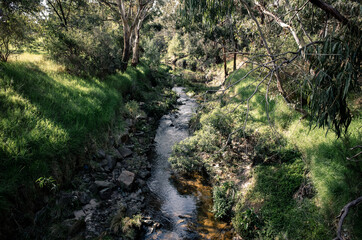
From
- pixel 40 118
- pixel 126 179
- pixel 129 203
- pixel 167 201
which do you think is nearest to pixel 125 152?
pixel 126 179

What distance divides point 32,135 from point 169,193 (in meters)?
3.94

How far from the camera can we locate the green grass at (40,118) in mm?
3629

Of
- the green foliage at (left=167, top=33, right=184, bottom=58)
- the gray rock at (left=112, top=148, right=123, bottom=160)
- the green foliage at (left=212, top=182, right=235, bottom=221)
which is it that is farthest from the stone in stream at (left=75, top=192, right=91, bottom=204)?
the green foliage at (left=167, top=33, right=184, bottom=58)

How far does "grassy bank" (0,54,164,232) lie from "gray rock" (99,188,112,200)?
0.99m

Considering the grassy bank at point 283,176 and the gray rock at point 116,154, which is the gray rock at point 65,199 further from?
the grassy bank at point 283,176

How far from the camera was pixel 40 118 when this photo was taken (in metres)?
4.86

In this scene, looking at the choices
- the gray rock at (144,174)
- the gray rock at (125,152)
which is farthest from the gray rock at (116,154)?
the gray rock at (144,174)

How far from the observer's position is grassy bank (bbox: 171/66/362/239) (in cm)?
360

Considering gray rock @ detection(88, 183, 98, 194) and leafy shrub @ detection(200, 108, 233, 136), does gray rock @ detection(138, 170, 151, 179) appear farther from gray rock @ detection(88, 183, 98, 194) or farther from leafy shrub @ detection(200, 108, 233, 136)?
leafy shrub @ detection(200, 108, 233, 136)

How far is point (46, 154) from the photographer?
416 cm

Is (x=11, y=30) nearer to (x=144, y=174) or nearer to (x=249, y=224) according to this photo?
(x=144, y=174)

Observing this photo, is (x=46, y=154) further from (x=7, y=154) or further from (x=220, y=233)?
(x=220, y=233)

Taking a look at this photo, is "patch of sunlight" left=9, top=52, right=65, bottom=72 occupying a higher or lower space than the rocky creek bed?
higher

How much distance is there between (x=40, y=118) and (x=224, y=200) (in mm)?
5208
